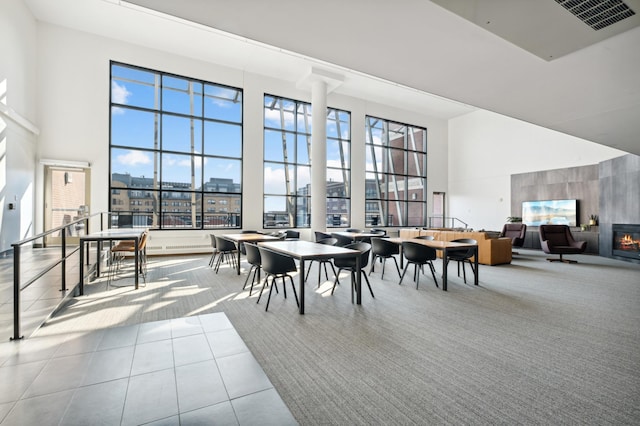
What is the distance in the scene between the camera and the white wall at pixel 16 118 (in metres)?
5.97

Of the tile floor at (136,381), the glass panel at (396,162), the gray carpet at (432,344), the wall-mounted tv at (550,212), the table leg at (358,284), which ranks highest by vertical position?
the glass panel at (396,162)

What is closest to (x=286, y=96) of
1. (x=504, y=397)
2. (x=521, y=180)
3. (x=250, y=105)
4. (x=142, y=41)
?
(x=250, y=105)

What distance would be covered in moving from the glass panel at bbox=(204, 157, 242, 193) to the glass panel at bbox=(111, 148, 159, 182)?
1.47 metres

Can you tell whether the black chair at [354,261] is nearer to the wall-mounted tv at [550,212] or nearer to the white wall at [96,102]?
the white wall at [96,102]

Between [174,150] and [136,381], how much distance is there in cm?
801

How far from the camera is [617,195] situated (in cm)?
812

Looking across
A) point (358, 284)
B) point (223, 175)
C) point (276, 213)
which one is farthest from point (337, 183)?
point (358, 284)

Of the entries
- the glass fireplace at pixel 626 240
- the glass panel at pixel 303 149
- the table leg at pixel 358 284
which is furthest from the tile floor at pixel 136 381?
the glass fireplace at pixel 626 240

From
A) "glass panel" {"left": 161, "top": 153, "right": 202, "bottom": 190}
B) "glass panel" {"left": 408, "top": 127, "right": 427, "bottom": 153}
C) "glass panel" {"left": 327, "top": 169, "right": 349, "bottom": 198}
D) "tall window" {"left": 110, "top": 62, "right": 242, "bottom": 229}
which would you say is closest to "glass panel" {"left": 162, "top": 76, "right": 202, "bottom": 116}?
"tall window" {"left": 110, "top": 62, "right": 242, "bottom": 229}

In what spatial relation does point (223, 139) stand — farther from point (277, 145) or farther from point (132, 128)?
point (132, 128)

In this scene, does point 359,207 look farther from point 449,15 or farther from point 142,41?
point 449,15

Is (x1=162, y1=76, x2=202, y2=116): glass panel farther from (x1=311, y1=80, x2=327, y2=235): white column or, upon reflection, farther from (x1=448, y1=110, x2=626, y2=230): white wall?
(x1=448, y1=110, x2=626, y2=230): white wall

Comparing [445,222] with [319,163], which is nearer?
[319,163]

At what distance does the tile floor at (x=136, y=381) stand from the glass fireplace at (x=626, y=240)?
9657 mm
